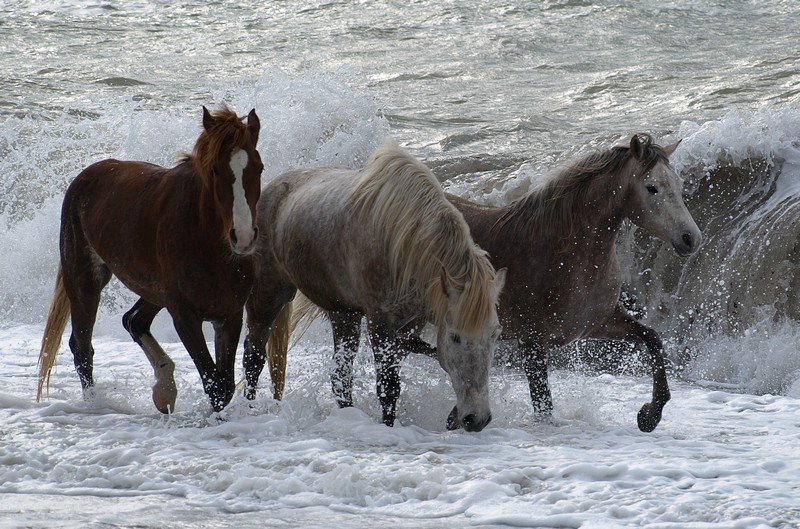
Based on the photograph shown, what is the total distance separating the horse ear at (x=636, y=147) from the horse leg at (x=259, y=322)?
2.00 m

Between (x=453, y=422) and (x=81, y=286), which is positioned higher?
(x=81, y=286)

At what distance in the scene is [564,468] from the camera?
469 centimetres

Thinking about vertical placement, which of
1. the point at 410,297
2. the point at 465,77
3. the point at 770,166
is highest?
the point at 465,77

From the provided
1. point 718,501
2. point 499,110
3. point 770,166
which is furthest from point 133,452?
point 499,110

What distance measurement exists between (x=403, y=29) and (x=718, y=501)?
16304 mm

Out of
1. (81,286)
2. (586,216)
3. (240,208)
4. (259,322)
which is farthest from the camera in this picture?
(259,322)

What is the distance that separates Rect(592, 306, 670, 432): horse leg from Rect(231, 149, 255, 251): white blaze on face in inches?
82.4

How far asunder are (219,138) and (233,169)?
154 mm

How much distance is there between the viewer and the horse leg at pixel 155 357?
598cm

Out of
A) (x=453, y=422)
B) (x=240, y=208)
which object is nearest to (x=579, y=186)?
(x=453, y=422)

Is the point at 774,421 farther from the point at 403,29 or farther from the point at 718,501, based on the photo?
the point at 403,29

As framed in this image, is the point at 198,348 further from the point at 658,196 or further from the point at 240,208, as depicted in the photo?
the point at 658,196

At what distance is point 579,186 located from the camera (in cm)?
594

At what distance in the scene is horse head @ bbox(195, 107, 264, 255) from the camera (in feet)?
16.5
